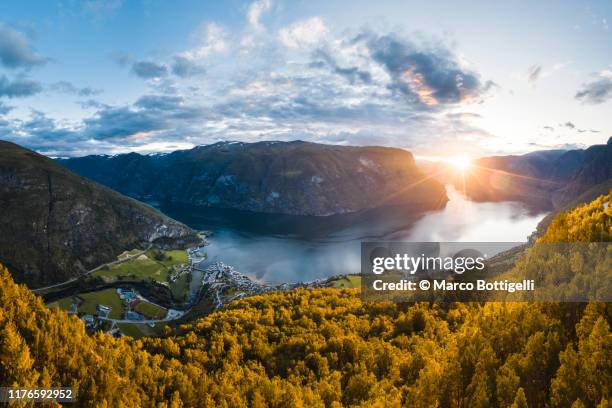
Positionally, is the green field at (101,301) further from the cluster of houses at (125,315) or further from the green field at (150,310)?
the green field at (150,310)

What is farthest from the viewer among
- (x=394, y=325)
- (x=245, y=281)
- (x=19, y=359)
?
(x=245, y=281)

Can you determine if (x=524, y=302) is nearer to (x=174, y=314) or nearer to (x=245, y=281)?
(x=174, y=314)

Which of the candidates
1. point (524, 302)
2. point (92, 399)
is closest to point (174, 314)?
point (92, 399)

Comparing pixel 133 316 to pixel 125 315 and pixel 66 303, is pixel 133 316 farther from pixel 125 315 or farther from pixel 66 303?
pixel 66 303

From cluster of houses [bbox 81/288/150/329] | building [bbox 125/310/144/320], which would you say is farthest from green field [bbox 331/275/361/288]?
cluster of houses [bbox 81/288/150/329]

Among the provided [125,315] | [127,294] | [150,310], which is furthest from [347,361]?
[127,294]

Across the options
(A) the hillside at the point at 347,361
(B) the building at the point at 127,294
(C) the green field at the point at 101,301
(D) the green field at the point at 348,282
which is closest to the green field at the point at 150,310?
(B) the building at the point at 127,294
